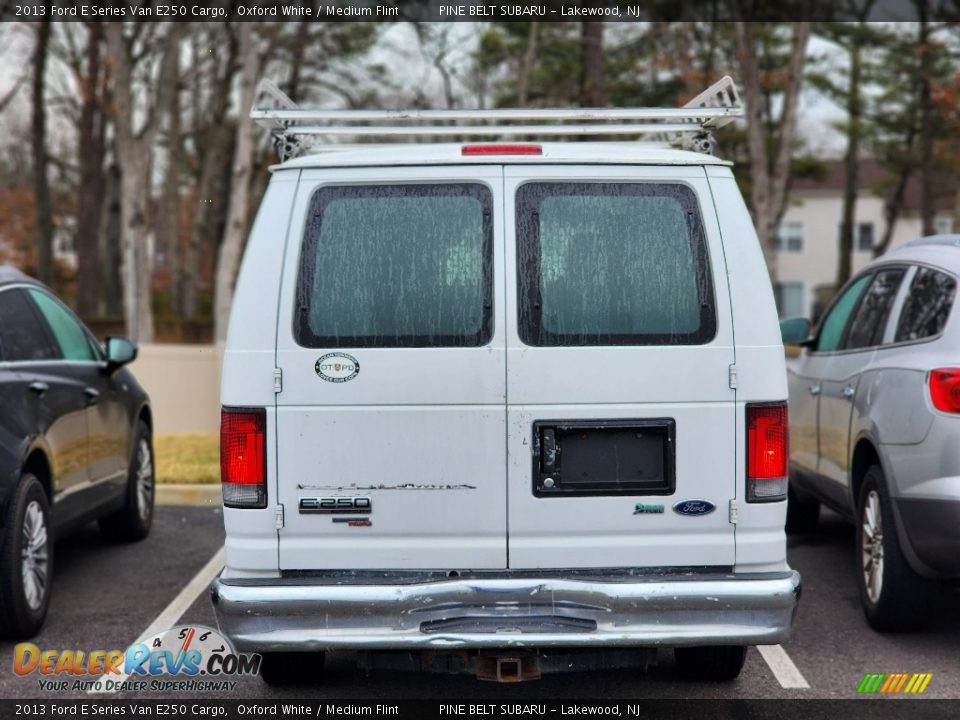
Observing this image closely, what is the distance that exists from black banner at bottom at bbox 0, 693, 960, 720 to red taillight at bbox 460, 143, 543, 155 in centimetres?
226

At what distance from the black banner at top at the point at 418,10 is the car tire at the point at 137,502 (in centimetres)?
1188

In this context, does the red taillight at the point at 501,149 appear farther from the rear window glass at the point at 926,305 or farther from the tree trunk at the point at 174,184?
the tree trunk at the point at 174,184

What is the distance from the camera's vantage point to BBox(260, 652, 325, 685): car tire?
5.02 meters

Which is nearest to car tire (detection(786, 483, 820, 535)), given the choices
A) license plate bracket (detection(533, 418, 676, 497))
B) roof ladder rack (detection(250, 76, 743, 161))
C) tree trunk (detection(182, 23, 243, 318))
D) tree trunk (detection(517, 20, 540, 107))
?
roof ladder rack (detection(250, 76, 743, 161))

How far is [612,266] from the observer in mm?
4324

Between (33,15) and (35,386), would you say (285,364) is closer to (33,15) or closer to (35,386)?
(35,386)

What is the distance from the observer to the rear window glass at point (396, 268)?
4.26m

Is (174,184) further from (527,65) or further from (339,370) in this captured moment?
(339,370)

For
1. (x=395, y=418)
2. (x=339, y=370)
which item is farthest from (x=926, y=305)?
(x=339, y=370)

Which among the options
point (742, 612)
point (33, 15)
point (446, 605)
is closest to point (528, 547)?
point (446, 605)

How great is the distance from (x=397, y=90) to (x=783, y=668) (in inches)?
883

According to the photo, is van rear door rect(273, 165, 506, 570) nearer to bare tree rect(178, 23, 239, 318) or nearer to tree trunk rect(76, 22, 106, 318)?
bare tree rect(178, 23, 239, 318)

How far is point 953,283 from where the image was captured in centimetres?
570

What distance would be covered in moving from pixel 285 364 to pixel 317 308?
0.77 ft
